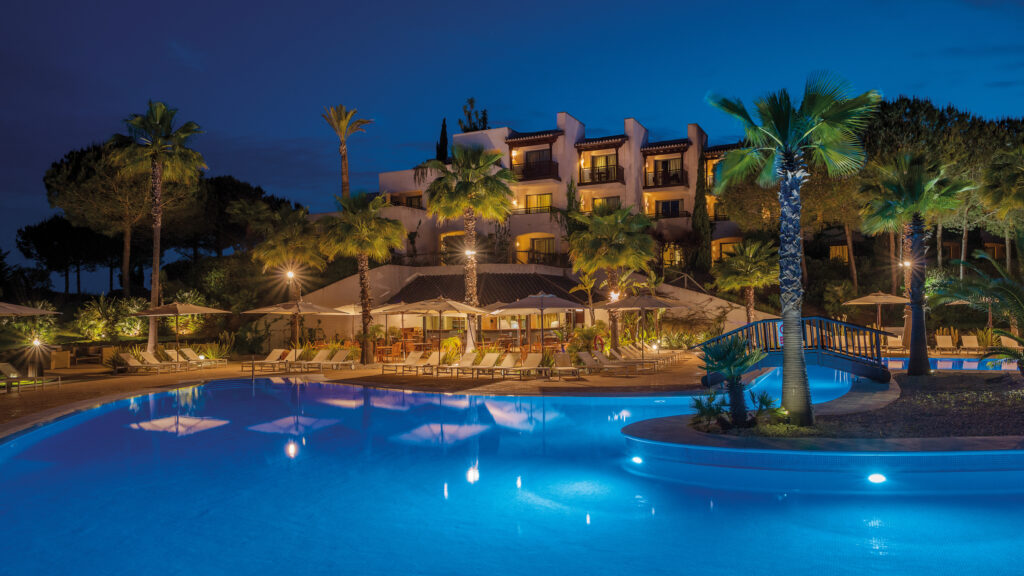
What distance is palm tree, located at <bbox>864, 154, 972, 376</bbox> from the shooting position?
1627cm

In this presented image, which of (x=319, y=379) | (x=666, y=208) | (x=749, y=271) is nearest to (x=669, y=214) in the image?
(x=666, y=208)

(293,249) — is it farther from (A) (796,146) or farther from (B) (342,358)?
(A) (796,146)

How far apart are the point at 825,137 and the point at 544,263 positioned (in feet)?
84.6

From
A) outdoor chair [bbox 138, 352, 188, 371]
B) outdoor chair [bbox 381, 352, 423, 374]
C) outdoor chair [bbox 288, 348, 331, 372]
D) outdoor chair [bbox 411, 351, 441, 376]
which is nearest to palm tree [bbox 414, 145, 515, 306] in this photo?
outdoor chair [bbox 411, 351, 441, 376]

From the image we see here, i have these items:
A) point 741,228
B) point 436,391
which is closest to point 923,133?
point 741,228

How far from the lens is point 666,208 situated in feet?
138

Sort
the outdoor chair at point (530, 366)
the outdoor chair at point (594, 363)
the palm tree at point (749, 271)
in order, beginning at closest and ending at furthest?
the outdoor chair at point (530, 366)
the outdoor chair at point (594, 363)
the palm tree at point (749, 271)

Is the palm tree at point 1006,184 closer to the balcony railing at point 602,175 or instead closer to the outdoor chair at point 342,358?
the balcony railing at point 602,175

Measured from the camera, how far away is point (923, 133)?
29.7 m

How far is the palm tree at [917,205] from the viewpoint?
16266 mm

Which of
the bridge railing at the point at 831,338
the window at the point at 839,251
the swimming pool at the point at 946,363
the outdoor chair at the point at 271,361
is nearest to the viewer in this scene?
the bridge railing at the point at 831,338

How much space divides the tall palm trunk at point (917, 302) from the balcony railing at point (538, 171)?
77.8ft

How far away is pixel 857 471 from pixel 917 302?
10602 millimetres

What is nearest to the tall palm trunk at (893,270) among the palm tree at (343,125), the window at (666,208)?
the window at (666,208)
